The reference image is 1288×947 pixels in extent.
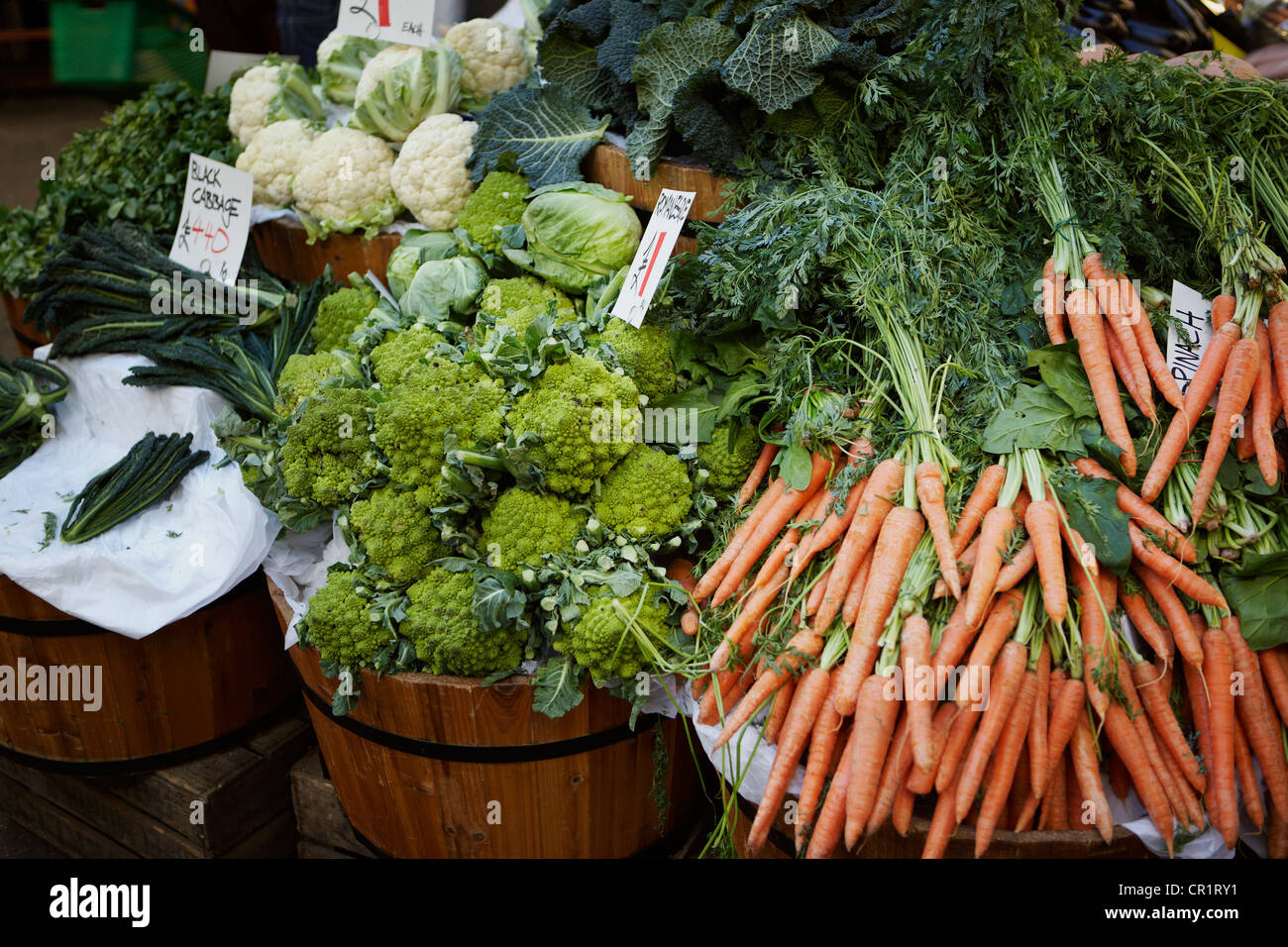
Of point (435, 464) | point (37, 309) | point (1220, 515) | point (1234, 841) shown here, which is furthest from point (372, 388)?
point (1234, 841)

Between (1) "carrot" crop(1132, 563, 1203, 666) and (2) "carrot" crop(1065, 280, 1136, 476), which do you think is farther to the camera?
(2) "carrot" crop(1065, 280, 1136, 476)

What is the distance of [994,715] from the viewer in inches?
54.4

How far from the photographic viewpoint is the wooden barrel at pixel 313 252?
2570 mm

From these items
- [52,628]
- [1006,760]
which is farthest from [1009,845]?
[52,628]

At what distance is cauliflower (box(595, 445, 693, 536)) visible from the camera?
1.67 metres

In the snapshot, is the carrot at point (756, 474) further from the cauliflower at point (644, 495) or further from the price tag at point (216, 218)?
the price tag at point (216, 218)

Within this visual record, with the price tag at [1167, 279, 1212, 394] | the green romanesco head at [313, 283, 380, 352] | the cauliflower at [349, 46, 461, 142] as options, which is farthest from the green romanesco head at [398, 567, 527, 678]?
the cauliflower at [349, 46, 461, 142]

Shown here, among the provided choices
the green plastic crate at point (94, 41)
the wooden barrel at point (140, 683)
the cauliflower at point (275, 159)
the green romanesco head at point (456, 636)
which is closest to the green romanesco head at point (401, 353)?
the green romanesco head at point (456, 636)

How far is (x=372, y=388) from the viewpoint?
182cm

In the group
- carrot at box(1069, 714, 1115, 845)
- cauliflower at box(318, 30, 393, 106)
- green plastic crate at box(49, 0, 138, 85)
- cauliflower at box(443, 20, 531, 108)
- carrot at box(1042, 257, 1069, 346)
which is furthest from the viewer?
green plastic crate at box(49, 0, 138, 85)

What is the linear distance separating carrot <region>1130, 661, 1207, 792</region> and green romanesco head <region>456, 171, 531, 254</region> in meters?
1.62

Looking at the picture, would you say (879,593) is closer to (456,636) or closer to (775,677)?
(775,677)

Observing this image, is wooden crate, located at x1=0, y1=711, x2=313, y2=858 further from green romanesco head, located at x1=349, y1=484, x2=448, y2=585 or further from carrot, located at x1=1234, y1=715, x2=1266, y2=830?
carrot, located at x1=1234, y1=715, x2=1266, y2=830

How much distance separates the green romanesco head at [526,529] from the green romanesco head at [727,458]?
1.01 ft
